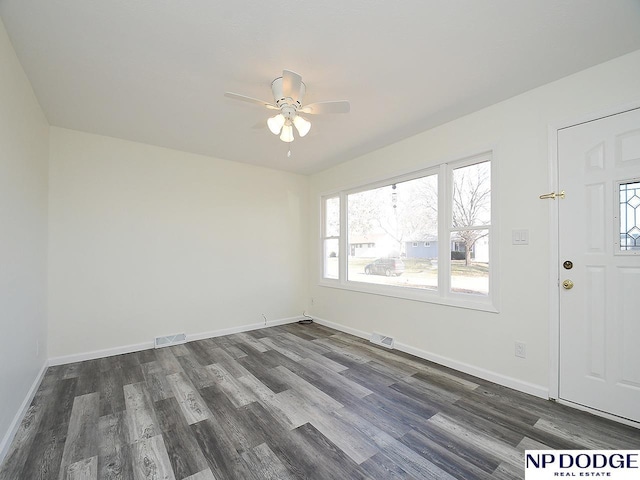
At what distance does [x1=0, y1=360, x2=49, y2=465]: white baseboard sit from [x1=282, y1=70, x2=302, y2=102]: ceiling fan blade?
295cm

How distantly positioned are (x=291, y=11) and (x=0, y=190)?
212 centimetres

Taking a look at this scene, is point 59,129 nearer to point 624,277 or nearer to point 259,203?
point 259,203

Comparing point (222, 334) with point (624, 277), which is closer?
point (624, 277)

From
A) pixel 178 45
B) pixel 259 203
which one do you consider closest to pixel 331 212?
pixel 259 203

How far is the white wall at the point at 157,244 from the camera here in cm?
317

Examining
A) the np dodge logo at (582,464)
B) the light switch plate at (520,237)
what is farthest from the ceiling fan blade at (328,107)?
the np dodge logo at (582,464)

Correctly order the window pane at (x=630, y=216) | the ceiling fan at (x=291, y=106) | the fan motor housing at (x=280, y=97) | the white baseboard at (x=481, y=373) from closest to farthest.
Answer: the window pane at (x=630, y=216) → the ceiling fan at (x=291, y=106) → the fan motor housing at (x=280, y=97) → the white baseboard at (x=481, y=373)

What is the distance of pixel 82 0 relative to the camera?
5.09ft

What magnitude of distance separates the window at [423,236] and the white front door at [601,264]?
1.93 feet

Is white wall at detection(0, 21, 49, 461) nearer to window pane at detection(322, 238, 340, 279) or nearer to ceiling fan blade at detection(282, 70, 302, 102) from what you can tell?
ceiling fan blade at detection(282, 70, 302, 102)

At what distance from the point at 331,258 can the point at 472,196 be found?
2.53 m

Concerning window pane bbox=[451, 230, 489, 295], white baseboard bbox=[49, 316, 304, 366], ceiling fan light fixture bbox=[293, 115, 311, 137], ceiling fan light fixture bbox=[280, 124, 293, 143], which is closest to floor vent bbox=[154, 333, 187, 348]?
white baseboard bbox=[49, 316, 304, 366]

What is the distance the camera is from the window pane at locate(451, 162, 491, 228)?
2.80m

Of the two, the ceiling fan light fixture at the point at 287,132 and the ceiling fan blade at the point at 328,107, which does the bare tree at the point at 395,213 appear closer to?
the ceiling fan blade at the point at 328,107
